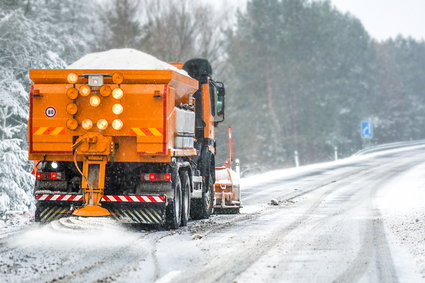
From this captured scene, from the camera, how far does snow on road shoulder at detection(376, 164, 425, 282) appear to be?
8891 millimetres

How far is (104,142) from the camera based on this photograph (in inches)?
456

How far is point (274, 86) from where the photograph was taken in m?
65.8

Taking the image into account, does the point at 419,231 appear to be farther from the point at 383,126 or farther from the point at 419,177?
the point at 383,126

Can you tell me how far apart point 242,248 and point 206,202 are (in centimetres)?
575

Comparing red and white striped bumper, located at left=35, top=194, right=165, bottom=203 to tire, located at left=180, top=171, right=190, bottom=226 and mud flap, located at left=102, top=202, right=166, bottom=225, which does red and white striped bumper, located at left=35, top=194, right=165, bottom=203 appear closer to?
mud flap, located at left=102, top=202, right=166, bottom=225

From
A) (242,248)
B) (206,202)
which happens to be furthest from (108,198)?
(206,202)

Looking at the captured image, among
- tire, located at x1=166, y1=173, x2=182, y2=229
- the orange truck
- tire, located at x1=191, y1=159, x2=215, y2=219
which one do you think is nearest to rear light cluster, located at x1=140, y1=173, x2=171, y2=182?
the orange truck

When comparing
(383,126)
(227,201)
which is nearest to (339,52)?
(383,126)

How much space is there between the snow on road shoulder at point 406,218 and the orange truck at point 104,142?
365 centimetres

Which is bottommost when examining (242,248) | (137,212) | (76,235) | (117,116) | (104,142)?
(242,248)

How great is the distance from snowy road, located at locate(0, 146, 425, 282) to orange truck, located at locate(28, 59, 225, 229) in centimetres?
41

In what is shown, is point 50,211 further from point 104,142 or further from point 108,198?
point 104,142

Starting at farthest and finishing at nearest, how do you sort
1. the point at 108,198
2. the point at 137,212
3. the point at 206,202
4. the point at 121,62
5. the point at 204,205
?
1. the point at 206,202
2. the point at 204,205
3. the point at 121,62
4. the point at 137,212
5. the point at 108,198

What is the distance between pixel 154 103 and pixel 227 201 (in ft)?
17.9
